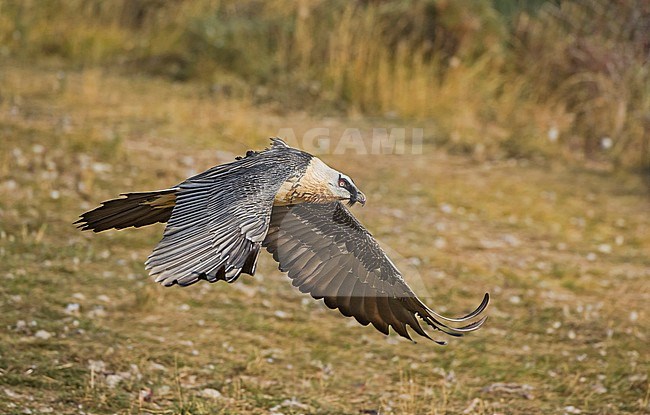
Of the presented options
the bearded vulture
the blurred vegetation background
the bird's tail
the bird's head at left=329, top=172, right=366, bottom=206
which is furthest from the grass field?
the bird's head at left=329, top=172, right=366, bottom=206

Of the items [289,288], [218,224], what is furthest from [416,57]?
[218,224]

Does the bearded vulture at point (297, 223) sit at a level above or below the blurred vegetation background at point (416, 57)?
below

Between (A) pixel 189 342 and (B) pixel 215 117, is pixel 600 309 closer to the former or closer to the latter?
(A) pixel 189 342

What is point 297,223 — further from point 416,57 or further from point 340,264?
point 416,57

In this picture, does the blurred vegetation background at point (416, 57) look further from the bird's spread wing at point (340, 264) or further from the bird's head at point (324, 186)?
the bird's head at point (324, 186)

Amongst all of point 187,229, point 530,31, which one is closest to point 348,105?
point 530,31

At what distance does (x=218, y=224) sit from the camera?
12.2ft

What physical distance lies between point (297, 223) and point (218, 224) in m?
1.06

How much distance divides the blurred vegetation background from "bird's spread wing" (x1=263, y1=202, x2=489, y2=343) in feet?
16.3

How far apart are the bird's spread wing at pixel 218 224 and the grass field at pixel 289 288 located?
1089 millimetres

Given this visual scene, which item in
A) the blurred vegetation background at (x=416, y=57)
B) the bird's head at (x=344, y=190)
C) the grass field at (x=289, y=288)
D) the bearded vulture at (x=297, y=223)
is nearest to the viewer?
the bearded vulture at (x=297, y=223)

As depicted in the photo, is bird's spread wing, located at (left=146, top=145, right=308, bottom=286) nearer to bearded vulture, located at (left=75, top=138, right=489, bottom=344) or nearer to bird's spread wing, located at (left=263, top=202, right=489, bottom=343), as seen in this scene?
bearded vulture, located at (left=75, top=138, right=489, bottom=344)

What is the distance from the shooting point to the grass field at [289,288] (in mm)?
5078

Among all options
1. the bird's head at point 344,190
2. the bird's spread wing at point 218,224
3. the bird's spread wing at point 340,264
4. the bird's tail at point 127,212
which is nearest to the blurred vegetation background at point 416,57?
the bird's spread wing at point 340,264
